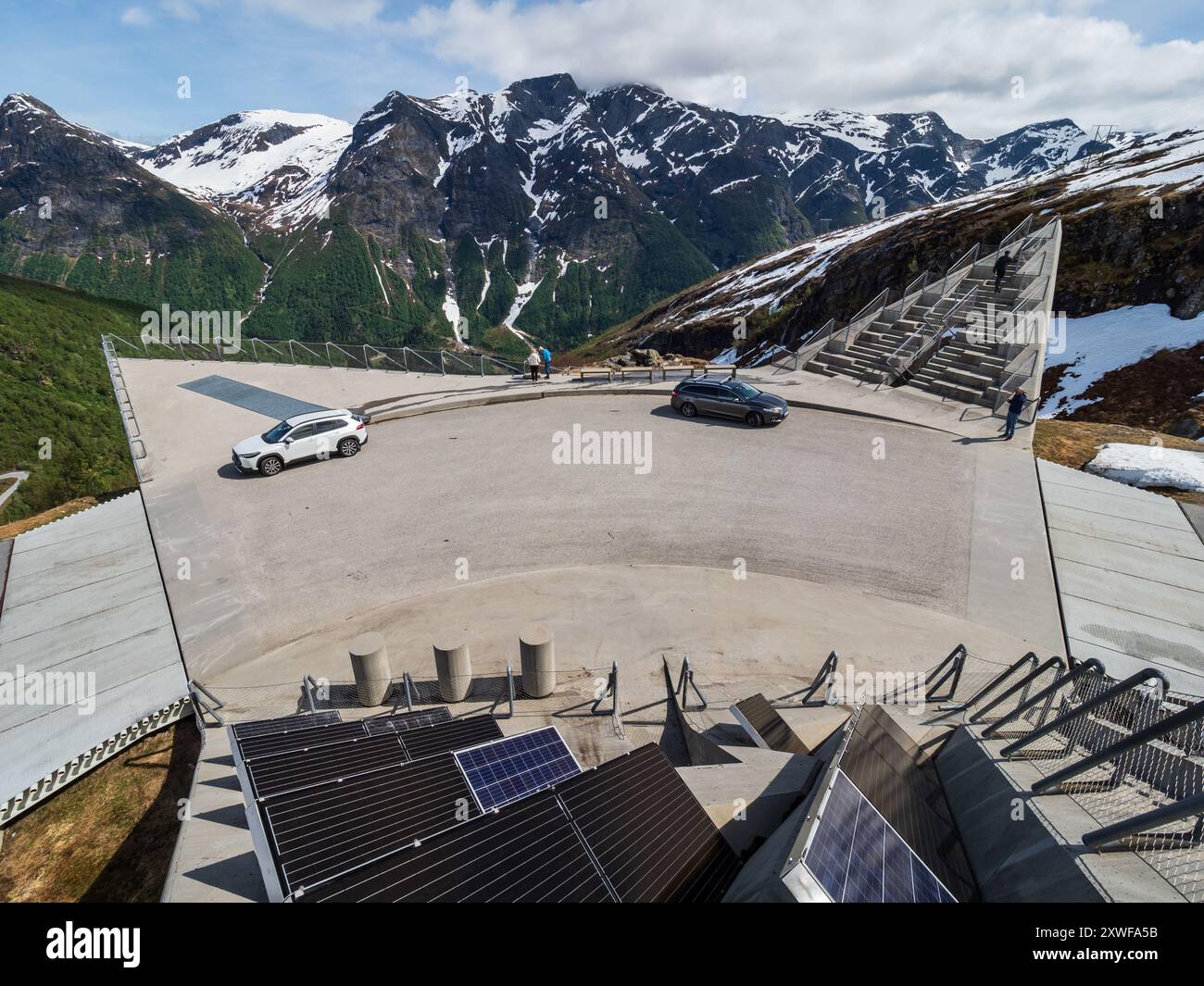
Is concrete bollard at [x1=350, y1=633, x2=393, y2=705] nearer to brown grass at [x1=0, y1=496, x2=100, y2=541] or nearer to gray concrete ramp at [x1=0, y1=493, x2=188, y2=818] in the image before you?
gray concrete ramp at [x1=0, y1=493, x2=188, y2=818]

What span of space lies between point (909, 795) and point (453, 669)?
696 centimetres

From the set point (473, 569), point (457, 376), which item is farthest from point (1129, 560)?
point (457, 376)

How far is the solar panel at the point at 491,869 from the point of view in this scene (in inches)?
152

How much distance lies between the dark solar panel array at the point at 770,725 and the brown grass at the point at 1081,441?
15993mm

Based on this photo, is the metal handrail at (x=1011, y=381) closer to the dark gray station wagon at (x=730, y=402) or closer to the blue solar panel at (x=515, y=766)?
the dark gray station wagon at (x=730, y=402)

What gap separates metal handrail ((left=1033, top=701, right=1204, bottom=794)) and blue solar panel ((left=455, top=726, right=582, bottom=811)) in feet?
16.3

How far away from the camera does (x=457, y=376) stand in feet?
101

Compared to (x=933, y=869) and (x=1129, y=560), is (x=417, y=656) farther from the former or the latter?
(x=1129, y=560)

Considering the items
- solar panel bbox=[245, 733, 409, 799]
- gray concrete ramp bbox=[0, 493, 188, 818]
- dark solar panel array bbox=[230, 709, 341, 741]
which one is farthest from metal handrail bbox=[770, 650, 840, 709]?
gray concrete ramp bbox=[0, 493, 188, 818]

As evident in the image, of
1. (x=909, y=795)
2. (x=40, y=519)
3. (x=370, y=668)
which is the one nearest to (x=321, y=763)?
(x=370, y=668)

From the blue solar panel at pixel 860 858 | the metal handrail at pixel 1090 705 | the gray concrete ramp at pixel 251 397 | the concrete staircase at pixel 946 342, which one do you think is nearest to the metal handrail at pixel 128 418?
the gray concrete ramp at pixel 251 397

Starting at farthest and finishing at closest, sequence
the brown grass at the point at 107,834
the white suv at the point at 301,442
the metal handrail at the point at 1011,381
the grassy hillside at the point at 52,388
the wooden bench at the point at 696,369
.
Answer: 1. the grassy hillside at the point at 52,388
2. the wooden bench at the point at 696,369
3. the metal handrail at the point at 1011,381
4. the white suv at the point at 301,442
5. the brown grass at the point at 107,834

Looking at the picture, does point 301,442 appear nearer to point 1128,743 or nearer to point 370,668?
point 370,668
